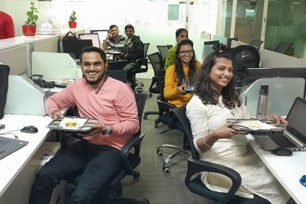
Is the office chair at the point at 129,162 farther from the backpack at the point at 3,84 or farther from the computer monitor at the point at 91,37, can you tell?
the computer monitor at the point at 91,37

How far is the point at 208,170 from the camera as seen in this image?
64.6 inches

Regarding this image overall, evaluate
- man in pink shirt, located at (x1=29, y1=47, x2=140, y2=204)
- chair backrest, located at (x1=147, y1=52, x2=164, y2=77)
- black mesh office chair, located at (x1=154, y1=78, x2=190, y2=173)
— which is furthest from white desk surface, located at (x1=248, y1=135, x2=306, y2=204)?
chair backrest, located at (x1=147, y1=52, x2=164, y2=77)

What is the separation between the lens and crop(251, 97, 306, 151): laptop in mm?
1713

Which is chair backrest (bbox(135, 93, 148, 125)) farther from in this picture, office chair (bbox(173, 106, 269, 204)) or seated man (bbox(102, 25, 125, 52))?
seated man (bbox(102, 25, 125, 52))

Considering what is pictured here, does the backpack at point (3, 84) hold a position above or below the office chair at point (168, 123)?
above

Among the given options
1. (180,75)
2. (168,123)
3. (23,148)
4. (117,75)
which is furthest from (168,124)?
(23,148)

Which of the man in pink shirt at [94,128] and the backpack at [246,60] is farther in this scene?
the backpack at [246,60]

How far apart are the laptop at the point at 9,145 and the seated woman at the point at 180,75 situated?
5.42 feet

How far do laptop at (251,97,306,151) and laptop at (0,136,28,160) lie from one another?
119 centimetres

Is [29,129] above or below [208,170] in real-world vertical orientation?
above

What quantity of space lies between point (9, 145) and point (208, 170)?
101 centimetres

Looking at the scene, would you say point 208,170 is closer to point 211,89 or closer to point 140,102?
point 211,89

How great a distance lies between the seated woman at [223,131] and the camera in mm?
1703

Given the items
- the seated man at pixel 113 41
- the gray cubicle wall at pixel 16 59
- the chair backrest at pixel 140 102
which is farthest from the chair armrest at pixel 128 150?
the seated man at pixel 113 41
